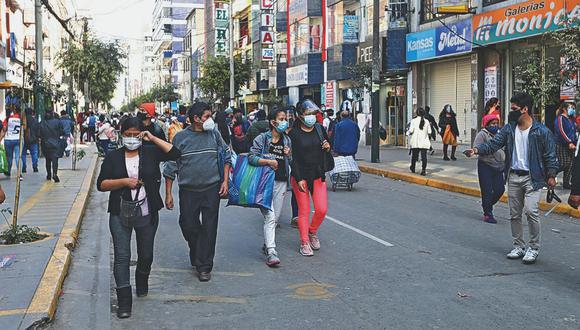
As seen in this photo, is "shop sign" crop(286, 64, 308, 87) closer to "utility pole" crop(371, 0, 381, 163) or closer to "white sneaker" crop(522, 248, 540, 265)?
"utility pole" crop(371, 0, 381, 163)

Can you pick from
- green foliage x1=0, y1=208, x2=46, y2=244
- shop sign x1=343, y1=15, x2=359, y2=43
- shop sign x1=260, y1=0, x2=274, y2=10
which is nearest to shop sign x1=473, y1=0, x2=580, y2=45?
shop sign x1=343, y1=15, x2=359, y2=43

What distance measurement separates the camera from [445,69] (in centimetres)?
2709

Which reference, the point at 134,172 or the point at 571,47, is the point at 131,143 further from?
the point at 571,47

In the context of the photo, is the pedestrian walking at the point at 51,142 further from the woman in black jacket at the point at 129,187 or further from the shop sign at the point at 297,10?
the shop sign at the point at 297,10

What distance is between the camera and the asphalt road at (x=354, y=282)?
5750mm

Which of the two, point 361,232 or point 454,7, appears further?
point 454,7

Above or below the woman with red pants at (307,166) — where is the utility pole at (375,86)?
above

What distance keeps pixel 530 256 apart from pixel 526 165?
103 cm

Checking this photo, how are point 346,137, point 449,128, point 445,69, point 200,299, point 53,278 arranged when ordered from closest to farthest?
point 200,299
point 53,278
point 346,137
point 449,128
point 445,69

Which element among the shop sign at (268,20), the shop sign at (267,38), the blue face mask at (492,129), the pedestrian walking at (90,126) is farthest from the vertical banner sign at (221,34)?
the blue face mask at (492,129)

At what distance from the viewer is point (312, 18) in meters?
39.7

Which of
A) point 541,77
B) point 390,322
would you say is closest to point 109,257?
point 390,322

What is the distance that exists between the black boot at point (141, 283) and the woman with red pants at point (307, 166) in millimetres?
2310

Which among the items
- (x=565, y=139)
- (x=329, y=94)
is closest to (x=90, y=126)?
(x=329, y=94)
